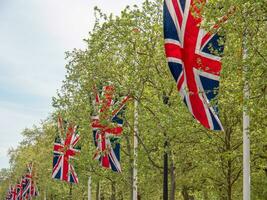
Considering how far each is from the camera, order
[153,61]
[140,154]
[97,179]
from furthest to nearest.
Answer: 1. [97,179]
2. [140,154]
3. [153,61]

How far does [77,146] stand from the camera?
33.1 metres

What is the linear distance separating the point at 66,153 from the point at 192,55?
69.0ft

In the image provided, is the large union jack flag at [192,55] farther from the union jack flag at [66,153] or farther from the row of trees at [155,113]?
the union jack flag at [66,153]

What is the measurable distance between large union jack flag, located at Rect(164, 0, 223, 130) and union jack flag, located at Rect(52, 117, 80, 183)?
58.5ft

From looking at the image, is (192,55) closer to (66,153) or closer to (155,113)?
(155,113)

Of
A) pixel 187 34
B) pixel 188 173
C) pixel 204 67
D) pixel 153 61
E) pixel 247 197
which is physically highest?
pixel 153 61

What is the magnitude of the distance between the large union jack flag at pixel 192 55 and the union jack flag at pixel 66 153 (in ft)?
58.5

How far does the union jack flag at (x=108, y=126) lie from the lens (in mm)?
24922

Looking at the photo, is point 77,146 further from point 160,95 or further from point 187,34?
point 187,34

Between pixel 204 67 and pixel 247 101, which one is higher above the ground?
pixel 204 67

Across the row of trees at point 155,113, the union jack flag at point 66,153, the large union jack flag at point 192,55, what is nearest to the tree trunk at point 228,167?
the row of trees at point 155,113

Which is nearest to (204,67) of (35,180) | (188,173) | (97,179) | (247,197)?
(247,197)

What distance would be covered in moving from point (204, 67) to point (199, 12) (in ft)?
4.71

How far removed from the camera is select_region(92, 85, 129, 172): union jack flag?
24922mm
